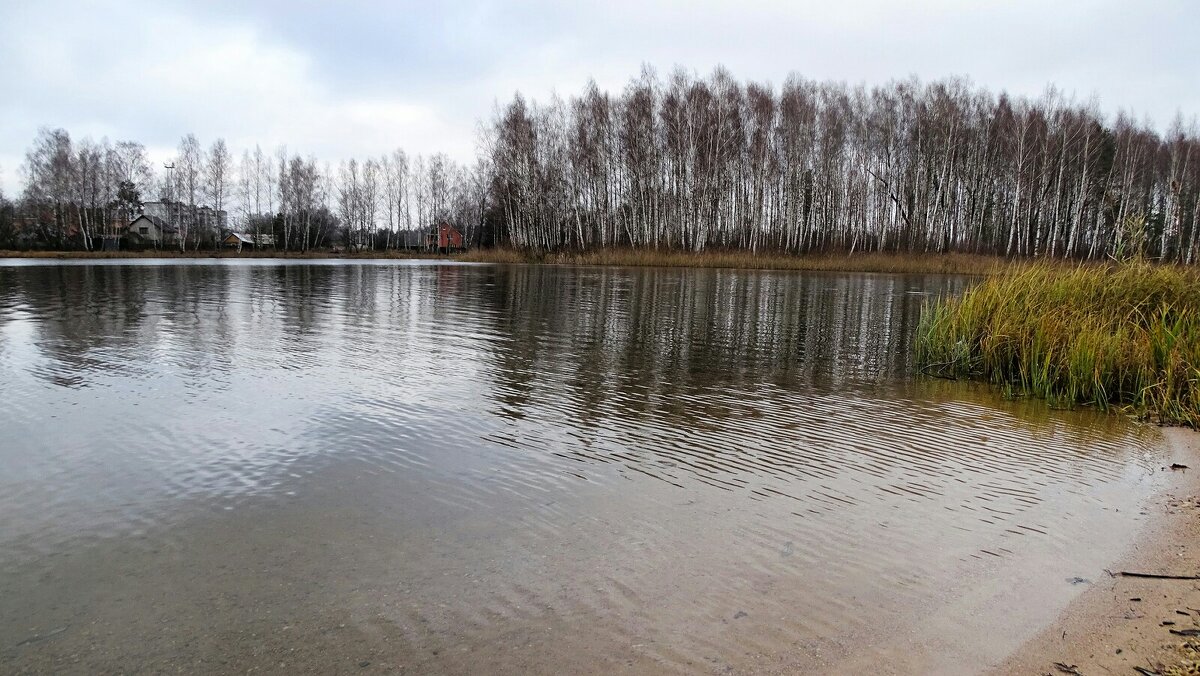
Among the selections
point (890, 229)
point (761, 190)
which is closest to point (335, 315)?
point (761, 190)

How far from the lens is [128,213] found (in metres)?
73.9

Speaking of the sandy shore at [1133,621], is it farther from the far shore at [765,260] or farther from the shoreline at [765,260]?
the shoreline at [765,260]

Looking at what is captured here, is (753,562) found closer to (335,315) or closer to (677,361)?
(677,361)

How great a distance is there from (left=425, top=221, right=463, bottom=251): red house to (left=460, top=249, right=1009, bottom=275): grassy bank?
45315mm

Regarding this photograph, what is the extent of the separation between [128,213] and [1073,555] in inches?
3490

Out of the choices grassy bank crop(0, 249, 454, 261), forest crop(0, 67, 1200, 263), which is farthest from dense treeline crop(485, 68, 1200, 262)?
grassy bank crop(0, 249, 454, 261)

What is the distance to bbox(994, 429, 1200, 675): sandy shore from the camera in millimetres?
2908

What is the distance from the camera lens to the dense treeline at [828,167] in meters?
48.2

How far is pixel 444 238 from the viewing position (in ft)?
334

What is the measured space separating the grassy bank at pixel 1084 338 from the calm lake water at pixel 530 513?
91cm

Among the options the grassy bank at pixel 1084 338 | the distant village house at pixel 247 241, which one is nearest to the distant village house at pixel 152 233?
the distant village house at pixel 247 241

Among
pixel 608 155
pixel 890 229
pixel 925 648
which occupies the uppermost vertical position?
pixel 608 155

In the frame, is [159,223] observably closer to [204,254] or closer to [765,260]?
[204,254]

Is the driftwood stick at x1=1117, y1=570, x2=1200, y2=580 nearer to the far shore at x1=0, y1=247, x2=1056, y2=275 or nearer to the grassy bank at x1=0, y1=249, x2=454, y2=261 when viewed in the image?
the far shore at x1=0, y1=247, x2=1056, y2=275
